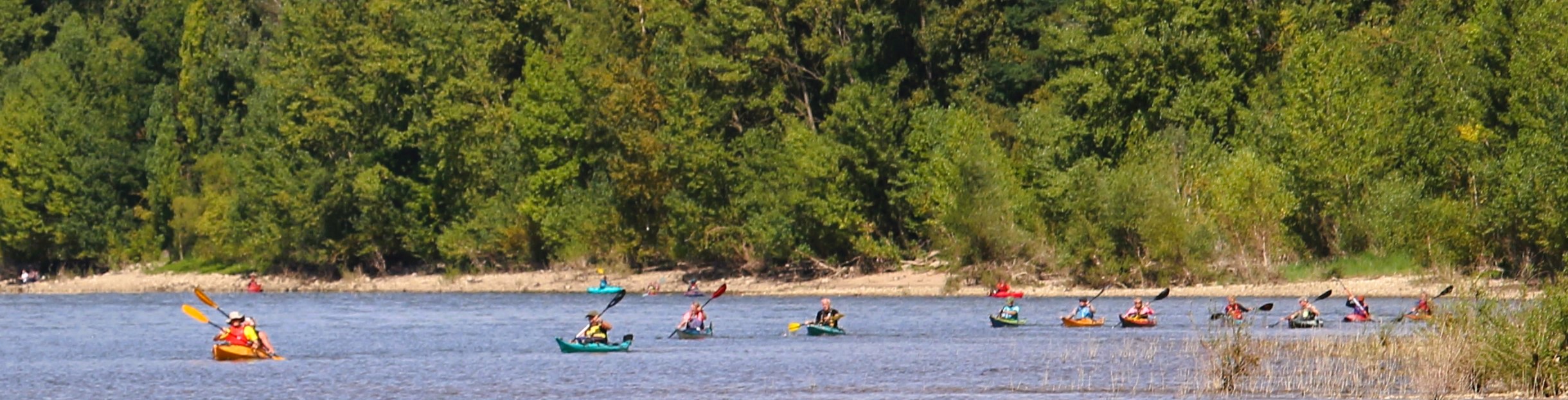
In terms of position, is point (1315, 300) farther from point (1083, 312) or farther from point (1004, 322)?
point (1004, 322)

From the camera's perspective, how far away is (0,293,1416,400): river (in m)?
35.0

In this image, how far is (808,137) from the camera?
77.4 metres

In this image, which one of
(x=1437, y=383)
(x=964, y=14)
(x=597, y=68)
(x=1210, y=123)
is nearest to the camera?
(x=1437, y=383)

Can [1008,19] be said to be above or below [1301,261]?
above

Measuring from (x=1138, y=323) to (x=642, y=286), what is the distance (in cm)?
3791

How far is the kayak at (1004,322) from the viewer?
51.1m

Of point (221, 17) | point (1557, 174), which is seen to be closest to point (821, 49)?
point (1557, 174)

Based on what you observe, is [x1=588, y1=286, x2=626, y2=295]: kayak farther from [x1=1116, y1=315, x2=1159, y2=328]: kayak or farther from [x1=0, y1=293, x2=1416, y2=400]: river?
[x1=1116, y1=315, x2=1159, y2=328]: kayak

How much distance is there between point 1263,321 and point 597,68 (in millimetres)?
41316

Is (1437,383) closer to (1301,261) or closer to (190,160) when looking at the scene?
(1301,261)

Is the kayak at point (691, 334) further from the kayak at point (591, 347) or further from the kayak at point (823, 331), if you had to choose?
the kayak at point (591, 347)

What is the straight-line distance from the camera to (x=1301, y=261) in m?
63.3

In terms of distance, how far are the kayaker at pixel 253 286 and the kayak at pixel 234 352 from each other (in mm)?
56025

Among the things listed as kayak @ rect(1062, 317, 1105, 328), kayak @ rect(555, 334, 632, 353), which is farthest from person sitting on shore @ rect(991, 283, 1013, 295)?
kayak @ rect(555, 334, 632, 353)
